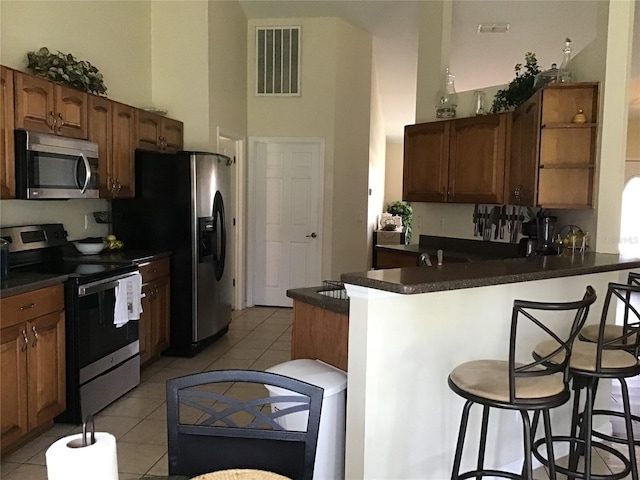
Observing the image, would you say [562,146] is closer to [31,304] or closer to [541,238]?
[541,238]

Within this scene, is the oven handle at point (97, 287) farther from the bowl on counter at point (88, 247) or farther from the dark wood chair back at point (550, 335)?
the dark wood chair back at point (550, 335)

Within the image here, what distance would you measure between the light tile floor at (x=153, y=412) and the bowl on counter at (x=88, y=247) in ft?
3.37

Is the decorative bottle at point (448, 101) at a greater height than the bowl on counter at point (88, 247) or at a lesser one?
greater

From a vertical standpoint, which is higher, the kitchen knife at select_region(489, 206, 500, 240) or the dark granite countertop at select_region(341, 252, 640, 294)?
the kitchen knife at select_region(489, 206, 500, 240)

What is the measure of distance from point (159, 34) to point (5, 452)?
4.19m

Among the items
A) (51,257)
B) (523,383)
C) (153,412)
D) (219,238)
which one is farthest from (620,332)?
(51,257)

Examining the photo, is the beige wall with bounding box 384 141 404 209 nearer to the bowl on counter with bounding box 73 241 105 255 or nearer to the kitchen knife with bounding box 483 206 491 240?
the kitchen knife with bounding box 483 206 491 240

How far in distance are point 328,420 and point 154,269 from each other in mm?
2534

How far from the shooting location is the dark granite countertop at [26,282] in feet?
9.11

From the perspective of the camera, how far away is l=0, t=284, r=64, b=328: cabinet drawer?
2750mm

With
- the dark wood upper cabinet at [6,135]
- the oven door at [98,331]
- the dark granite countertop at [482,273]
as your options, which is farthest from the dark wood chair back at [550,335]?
the dark wood upper cabinet at [6,135]

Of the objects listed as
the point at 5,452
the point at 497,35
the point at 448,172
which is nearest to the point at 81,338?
the point at 5,452

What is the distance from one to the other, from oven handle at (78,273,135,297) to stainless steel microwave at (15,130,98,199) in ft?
2.03

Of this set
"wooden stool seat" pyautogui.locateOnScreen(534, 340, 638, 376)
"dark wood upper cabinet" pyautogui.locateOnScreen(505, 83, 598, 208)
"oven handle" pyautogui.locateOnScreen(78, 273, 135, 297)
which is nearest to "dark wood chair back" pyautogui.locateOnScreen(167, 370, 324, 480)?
"wooden stool seat" pyautogui.locateOnScreen(534, 340, 638, 376)
